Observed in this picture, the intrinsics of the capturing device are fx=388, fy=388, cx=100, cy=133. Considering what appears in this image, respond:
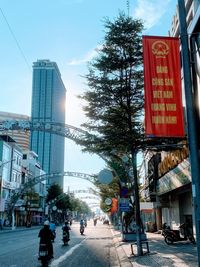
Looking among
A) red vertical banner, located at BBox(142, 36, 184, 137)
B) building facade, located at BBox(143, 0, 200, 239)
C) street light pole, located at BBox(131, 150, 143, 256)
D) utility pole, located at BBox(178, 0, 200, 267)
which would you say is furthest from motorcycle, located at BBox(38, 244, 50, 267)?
utility pole, located at BBox(178, 0, 200, 267)

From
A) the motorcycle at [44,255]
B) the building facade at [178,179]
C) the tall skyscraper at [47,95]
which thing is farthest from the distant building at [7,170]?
the motorcycle at [44,255]

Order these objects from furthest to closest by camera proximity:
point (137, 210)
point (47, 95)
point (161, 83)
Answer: point (47, 95)
point (137, 210)
point (161, 83)

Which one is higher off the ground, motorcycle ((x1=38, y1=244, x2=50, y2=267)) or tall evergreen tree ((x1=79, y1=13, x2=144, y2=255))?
tall evergreen tree ((x1=79, y1=13, x2=144, y2=255))

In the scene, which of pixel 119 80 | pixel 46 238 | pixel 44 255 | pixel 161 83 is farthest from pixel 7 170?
pixel 161 83

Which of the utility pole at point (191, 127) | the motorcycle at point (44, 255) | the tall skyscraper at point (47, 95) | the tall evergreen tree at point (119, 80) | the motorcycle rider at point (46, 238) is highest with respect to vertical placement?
the tall skyscraper at point (47, 95)

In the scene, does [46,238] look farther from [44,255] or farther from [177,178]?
[177,178]

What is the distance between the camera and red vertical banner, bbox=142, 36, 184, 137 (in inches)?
412

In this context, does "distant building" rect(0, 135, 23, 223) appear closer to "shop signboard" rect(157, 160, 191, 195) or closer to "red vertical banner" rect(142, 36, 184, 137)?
"shop signboard" rect(157, 160, 191, 195)

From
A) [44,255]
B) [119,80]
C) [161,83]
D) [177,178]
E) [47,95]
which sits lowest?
[44,255]

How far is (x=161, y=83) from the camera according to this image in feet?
35.0

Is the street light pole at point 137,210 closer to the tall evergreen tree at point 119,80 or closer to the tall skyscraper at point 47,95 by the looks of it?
the tall evergreen tree at point 119,80

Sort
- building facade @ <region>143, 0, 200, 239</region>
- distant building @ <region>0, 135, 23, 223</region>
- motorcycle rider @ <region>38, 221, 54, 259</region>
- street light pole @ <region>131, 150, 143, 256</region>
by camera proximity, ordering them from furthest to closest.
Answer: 1. distant building @ <region>0, 135, 23, 223</region>
2. street light pole @ <region>131, 150, 143, 256</region>
3. building facade @ <region>143, 0, 200, 239</region>
4. motorcycle rider @ <region>38, 221, 54, 259</region>

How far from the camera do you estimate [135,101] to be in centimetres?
2130

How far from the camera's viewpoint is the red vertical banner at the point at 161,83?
10461mm
